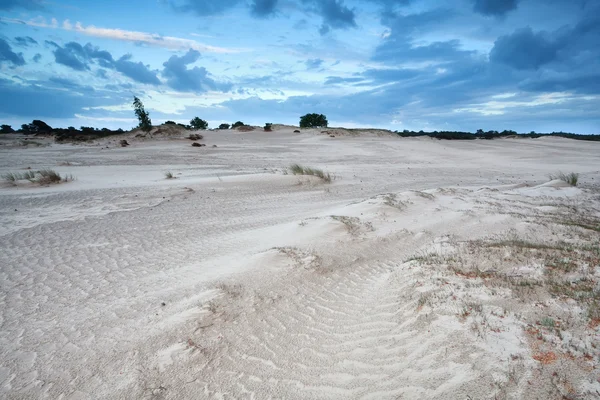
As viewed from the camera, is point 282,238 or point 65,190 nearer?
point 282,238

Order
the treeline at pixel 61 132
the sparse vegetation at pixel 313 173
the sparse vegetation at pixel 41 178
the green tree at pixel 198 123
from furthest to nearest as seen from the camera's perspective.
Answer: the green tree at pixel 198 123 → the treeline at pixel 61 132 → the sparse vegetation at pixel 313 173 → the sparse vegetation at pixel 41 178

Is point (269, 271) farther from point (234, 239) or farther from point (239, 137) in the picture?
point (239, 137)

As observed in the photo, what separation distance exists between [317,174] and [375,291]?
10218 millimetres

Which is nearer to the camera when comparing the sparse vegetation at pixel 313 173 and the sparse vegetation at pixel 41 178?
the sparse vegetation at pixel 41 178

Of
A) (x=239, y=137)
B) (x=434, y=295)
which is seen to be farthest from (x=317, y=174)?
(x=239, y=137)

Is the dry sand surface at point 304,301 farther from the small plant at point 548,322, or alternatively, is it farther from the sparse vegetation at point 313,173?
the sparse vegetation at point 313,173

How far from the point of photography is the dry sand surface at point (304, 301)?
9.70ft

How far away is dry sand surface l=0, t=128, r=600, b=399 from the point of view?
296cm

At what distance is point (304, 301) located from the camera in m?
4.53

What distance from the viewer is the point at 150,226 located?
26.9 feet

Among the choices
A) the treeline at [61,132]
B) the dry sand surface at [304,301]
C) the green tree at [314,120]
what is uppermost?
the green tree at [314,120]

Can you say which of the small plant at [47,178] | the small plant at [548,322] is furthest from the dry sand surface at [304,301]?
the small plant at [47,178]

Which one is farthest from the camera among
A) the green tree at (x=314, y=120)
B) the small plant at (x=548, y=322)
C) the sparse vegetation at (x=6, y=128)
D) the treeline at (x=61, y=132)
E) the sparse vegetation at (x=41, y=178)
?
the green tree at (x=314, y=120)

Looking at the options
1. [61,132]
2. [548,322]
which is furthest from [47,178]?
[61,132]
